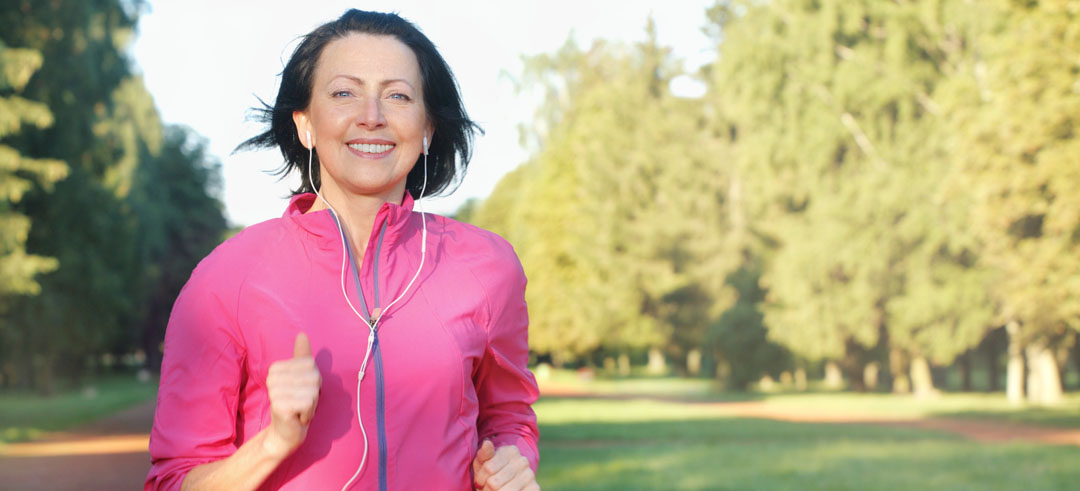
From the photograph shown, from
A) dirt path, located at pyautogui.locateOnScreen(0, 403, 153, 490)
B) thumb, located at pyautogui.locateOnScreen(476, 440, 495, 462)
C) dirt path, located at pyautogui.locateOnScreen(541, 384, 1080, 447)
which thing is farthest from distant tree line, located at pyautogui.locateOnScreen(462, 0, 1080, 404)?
thumb, located at pyautogui.locateOnScreen(476, 440, 495, 462)

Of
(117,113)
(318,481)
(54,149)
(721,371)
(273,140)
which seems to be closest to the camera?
(318,481)

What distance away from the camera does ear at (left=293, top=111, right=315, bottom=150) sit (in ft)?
7.60

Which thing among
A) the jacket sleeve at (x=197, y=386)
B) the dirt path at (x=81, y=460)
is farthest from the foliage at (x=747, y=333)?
the jacket sleeve at (x=197, y=386)

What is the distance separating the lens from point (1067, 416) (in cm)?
3048

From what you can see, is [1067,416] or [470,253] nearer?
[470,253]

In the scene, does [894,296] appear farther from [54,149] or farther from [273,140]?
[273,140]

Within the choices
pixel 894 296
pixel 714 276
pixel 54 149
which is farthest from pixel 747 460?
pixel 714 276

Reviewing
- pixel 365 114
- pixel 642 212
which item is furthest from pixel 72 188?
pixel 642 212

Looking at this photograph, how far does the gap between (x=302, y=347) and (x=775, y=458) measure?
17464 mm

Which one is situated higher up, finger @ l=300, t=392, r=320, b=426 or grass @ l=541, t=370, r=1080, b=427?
finger @ l=300, t=392, r=320, b=426

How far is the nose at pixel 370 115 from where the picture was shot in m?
2.17

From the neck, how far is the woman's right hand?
41 centimetres

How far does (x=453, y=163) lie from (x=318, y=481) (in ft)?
2.90

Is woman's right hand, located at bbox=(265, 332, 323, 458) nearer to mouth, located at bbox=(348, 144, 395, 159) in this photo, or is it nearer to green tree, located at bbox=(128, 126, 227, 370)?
mouth, located at bbox=(348, 144, 395, 159)
